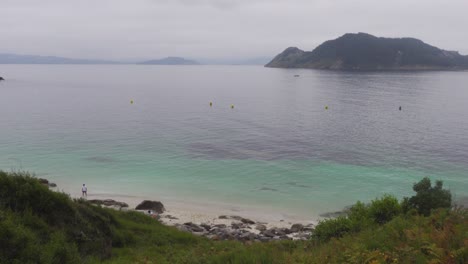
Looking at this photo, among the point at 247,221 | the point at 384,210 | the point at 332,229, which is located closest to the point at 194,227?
the point at 247,221

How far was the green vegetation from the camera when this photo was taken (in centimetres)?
1226

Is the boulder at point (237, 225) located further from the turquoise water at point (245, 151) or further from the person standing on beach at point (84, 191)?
the person standing on beach at point (84, 191)

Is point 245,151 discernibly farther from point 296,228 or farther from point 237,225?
point 296,228

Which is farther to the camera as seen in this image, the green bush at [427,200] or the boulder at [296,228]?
the boulder at [296,228]

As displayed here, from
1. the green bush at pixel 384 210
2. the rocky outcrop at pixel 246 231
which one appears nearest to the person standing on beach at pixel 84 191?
the rocky outcrop at pixel 246 231

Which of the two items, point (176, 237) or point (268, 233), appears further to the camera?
point (268, 233)

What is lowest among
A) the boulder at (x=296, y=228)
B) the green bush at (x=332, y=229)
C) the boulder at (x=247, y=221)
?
the boulder at (x=247, y=221)

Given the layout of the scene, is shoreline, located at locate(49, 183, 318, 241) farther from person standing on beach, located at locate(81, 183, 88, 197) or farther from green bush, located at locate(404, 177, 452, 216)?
green bush, located at locate(404, 177, 452, 216)

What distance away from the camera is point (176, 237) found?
83.7 feet

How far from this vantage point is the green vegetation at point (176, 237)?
12.3 metres

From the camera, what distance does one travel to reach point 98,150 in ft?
198

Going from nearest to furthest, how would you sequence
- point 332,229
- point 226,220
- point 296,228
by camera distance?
point 332,229 → point 296,228 → point 226,220

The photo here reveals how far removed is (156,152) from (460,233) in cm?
5109

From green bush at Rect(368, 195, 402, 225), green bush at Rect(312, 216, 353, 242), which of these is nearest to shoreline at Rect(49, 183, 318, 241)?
green bush at Rect(312, 216, 353, 242)
